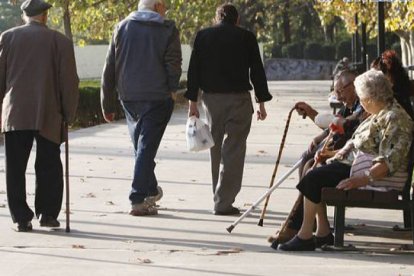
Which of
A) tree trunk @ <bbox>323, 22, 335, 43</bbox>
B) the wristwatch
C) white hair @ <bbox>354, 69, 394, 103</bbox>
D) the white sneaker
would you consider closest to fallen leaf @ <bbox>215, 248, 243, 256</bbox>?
the wristwatch

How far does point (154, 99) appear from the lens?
11008 millimetres

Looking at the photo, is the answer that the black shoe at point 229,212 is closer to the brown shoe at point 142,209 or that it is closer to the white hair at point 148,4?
the brown shoe at point 142,209

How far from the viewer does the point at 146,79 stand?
11.0 metres

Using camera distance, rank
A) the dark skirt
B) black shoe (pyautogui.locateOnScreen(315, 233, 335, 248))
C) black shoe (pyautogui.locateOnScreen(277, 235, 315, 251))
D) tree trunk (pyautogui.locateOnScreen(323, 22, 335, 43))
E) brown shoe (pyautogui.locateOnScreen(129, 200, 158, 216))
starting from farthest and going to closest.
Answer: tree trunk (pyautogui.locateOnScreen(323, 22, 335, 43))
brown shoe (pyautogui.locateOnScreen(129, 200, 158, 216))
black shoe (pyautogui.locateOnScreen(315, 233, 335, 248))
black shoe (pyautogui.locateOnScreen(277, 235, 315, 251))
the dark skirt

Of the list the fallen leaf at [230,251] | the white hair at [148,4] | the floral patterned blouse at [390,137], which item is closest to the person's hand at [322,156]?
the floral patterned blouse at [390,137]

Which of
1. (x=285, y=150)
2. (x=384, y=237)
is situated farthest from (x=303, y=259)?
(x=285, y=150)

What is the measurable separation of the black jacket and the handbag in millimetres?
2569

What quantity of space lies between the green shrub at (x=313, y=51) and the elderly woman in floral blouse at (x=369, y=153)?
208 ft

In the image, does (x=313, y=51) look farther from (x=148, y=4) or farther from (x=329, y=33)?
(x=148, y=4)

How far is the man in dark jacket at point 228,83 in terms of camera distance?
11.1m

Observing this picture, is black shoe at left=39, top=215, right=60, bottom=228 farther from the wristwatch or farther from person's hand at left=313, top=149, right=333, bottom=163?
the wristwatch

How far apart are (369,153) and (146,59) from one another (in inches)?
119

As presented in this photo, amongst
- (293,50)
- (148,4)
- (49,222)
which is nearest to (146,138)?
(148,4)

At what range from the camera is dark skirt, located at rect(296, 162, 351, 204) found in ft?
28.3
